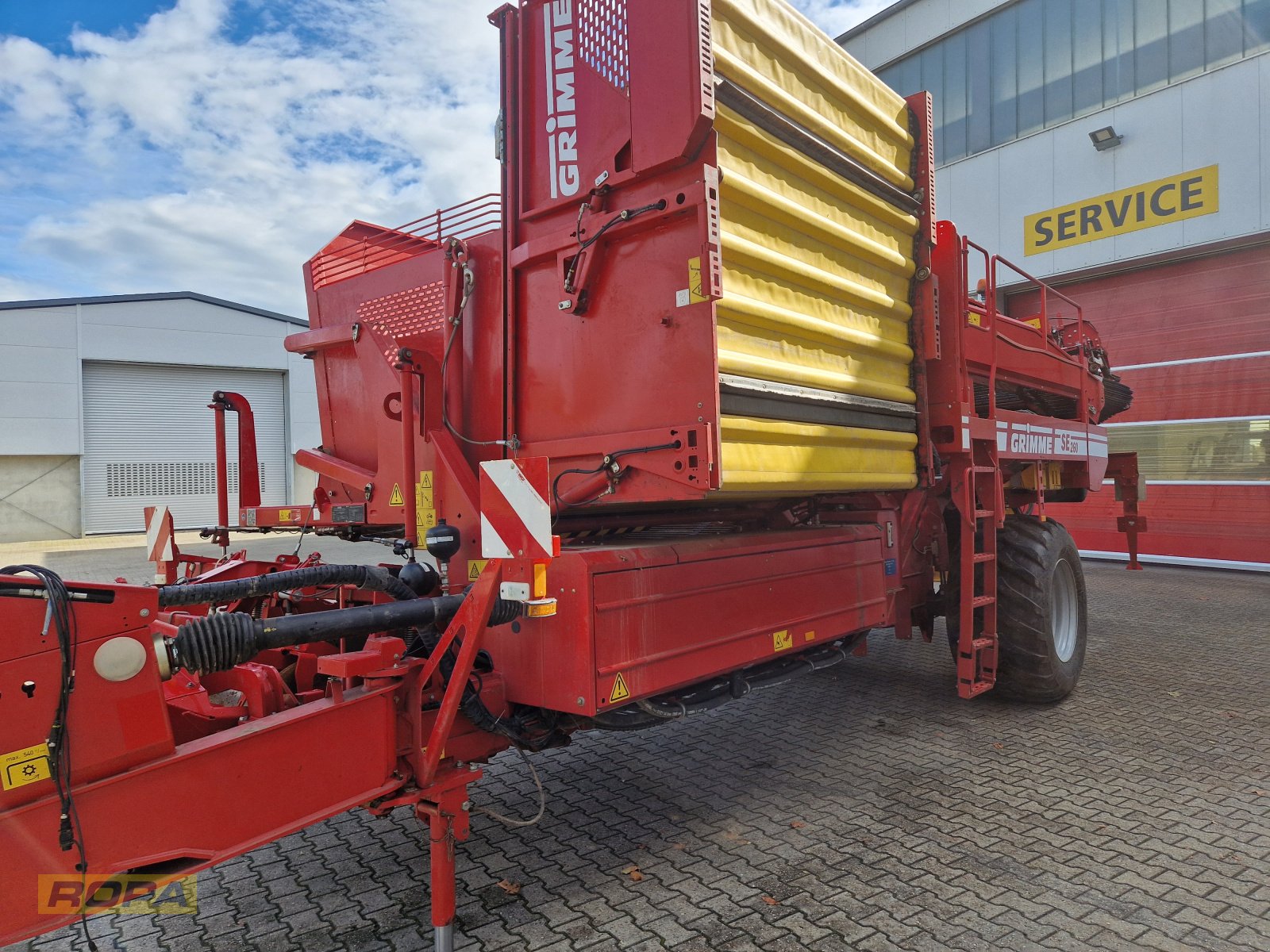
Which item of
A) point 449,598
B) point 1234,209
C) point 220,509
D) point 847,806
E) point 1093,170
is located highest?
point 1093,170

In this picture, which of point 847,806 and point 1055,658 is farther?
point 1055,658

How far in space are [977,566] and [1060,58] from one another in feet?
34.2

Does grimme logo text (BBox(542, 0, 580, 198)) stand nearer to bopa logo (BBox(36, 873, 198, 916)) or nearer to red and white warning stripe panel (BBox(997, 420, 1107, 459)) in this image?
bopa logo (BBox(36, 873, 198, 916))

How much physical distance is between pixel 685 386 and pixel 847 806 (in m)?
2.20

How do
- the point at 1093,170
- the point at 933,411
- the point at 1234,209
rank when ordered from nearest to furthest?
the point at 933,411 → the point at 1234,209 → the point at 1093,170

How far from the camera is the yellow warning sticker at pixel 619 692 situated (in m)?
2.76

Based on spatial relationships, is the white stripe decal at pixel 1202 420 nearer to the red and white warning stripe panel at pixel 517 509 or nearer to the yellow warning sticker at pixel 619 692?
the yellow warning sticker at pixel 619 692

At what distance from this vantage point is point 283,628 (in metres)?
2.38

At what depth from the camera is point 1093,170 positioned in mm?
11391

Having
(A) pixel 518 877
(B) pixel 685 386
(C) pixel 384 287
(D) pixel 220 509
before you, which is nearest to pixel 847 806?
(A) pixel 518 877

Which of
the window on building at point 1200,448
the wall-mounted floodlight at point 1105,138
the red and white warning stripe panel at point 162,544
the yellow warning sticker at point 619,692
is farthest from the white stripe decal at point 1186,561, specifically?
the red and white warning stripe panel at point 162,544

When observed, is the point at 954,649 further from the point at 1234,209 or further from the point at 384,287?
the point at 1234,209

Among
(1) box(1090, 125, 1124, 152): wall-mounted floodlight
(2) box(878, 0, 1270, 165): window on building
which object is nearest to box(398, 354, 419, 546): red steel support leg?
(2) box(878, 0, 1270, 165): window on building

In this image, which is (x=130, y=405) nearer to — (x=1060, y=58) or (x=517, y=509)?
(x=1060, y=58)
